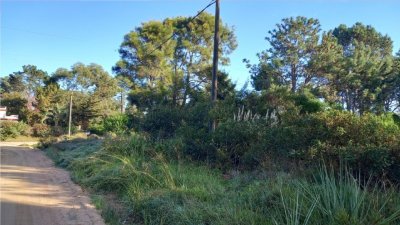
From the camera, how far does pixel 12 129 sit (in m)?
43.7

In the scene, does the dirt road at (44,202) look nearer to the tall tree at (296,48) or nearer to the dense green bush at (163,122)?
the dense green bush at (163,122)

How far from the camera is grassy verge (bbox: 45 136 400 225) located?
15.5ft

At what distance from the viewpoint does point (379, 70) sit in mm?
39375

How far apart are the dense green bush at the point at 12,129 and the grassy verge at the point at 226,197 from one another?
35.5 meters

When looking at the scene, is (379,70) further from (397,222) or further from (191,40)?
(397,222)

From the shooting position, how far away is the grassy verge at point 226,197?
4730mm

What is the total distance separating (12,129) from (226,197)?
139 feet

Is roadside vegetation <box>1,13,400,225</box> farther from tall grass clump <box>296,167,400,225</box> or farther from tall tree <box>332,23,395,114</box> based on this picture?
tall tree <box>332,23,395,114</box>

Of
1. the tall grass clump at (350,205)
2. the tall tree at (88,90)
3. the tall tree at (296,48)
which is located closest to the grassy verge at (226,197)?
the tall grass clump at (350,205)

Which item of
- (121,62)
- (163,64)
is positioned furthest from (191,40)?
(121,62)

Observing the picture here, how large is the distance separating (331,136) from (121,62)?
1648 inches

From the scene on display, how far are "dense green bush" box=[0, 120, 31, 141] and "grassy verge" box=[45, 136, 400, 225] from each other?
35548 mm

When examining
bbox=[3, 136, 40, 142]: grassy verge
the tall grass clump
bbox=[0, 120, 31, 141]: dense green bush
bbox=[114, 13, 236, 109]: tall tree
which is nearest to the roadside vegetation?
the tall grass clump

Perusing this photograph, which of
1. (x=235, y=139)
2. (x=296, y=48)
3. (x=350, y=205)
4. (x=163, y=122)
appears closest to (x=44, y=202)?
(x=235, y=139)
